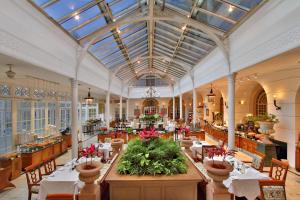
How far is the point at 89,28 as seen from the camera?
7.25m

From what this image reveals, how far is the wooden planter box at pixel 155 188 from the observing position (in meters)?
3.60

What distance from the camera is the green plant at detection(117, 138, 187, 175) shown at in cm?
383

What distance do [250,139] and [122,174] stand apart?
7.75 m

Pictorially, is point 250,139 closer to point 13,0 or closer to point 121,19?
point 121,19

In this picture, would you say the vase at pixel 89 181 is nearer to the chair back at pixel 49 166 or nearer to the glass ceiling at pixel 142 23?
the chair back at pixel 49 166

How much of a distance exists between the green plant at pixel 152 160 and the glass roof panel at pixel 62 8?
4.16 meters

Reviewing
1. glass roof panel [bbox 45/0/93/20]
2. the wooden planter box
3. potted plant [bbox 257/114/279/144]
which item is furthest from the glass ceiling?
the wooden planter box

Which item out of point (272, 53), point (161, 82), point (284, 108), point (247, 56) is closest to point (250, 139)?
point (284, 108)

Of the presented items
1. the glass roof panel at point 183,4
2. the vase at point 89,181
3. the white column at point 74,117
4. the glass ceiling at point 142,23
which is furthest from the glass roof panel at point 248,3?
the white column at point 74,117

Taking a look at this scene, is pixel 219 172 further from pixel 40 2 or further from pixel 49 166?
pixel 40 2

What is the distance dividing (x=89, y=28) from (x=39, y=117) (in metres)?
6.20

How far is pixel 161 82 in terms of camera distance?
1003 inches

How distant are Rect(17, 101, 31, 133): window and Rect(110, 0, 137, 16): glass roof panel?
5.90 meters

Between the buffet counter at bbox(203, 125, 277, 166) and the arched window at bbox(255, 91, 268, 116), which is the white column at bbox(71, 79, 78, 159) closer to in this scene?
the buffet counter at bbox(203, 125, 277, 166)
